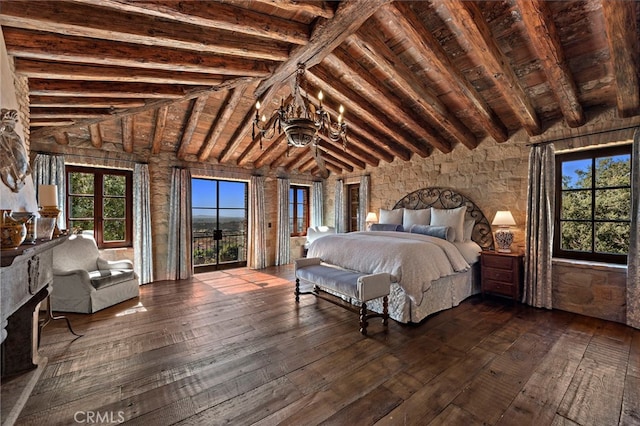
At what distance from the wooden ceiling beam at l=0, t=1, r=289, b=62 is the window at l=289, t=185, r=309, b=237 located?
195 inches

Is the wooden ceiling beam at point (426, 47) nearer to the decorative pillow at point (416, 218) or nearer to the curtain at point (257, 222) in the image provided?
the decorative pillow at point (416, 218)

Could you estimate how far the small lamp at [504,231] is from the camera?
393 cm

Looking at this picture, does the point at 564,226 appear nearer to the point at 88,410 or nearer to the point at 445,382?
the point at 445,382

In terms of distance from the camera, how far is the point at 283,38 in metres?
2.48

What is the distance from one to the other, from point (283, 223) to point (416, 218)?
3.34 m

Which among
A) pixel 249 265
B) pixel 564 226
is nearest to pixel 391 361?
pixel 564 226

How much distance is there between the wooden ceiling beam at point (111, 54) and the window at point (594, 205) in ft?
14.7

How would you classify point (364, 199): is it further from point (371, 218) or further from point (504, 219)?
point (504, 219)

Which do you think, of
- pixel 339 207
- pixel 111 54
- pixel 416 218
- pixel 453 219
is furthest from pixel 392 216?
pixel 111 54

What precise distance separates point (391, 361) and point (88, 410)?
2236mm

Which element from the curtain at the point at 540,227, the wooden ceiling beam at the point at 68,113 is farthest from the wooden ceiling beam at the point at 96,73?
the curtain at the point at 540,227

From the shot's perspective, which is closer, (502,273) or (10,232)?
(10,232)

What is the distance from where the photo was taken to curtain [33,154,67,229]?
4.06 metres

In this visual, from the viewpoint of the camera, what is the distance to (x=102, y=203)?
485 centimetres
